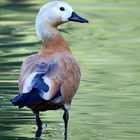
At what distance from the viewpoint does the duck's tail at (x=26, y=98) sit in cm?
940

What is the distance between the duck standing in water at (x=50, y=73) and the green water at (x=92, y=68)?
13.5 inches

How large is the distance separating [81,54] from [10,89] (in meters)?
2.86

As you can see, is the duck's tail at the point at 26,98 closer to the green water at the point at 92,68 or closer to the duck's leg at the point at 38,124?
the green water at the point at 92,68

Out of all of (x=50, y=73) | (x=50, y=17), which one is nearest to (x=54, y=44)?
(x=50, y=17)

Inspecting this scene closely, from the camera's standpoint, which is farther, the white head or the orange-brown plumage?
the white head

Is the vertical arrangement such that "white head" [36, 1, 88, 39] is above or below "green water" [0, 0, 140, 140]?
Answer: above

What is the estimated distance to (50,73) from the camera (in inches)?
392

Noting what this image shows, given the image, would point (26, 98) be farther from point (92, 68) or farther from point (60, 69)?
point (92, 68)

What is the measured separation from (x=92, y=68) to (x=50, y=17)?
2823 millimetres

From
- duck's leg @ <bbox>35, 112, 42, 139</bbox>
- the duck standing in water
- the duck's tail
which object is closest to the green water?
duck's leg @ <bbox>35, 112, 42, 139</bbox>

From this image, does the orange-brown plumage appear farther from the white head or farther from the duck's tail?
the duck's tail

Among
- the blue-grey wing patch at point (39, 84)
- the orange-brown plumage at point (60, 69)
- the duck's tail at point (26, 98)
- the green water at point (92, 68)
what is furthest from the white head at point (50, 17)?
the duck's tail at point (26, 98)

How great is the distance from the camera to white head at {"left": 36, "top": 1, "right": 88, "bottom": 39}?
10797 millimetres

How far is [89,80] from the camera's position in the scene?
12.7m
